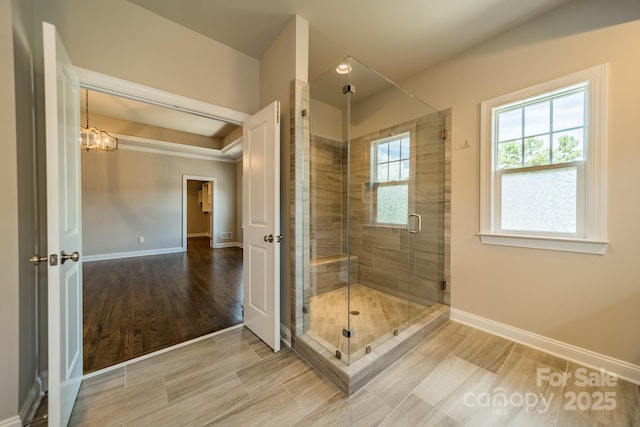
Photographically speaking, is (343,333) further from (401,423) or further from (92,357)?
(92,357)

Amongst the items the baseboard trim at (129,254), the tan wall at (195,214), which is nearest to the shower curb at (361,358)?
the baseboard trim at (129,254)

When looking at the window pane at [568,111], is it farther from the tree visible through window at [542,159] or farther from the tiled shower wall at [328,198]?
the tiled shower wall at [328,198]

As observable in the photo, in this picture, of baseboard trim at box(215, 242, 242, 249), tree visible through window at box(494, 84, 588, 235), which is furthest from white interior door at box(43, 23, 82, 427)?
baseboard trim at box(215, 242, 242, 249)

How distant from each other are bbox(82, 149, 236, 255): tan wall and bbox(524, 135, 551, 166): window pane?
6798mm

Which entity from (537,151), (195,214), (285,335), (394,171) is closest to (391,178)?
(394,171)

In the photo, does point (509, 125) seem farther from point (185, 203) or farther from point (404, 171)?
point (185, 203)

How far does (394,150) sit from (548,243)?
1741mm

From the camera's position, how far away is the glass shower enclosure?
2.32 meters

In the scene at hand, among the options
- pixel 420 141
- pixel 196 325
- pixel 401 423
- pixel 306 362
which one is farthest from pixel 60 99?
pixel 420 141

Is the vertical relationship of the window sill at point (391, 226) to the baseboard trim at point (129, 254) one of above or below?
above

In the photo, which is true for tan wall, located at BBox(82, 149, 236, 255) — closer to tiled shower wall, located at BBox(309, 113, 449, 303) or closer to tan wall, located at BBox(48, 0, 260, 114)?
tan wall, located at BBox(48, 0, 260, 114)

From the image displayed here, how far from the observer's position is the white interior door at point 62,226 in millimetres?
1046

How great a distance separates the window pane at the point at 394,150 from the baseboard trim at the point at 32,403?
3.50 meters

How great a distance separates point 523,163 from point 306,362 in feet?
8.33
